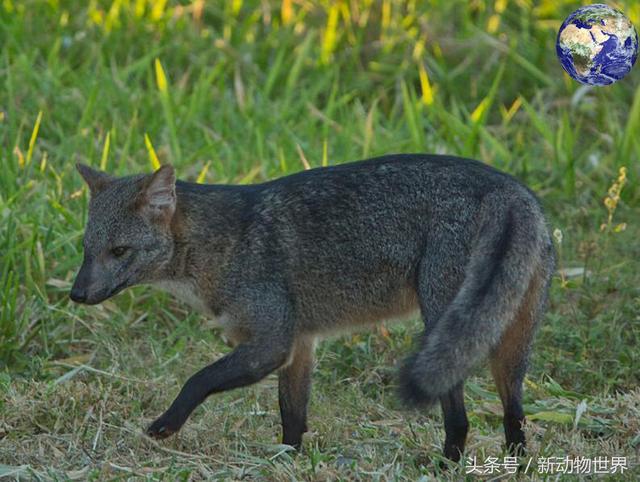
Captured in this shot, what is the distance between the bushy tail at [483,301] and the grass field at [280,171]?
0.43 meters

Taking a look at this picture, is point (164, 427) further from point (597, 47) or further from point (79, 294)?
point (597, 47)

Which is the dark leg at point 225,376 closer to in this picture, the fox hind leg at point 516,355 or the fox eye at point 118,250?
the fox eye at point 118,250

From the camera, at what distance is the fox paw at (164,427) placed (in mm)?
4699

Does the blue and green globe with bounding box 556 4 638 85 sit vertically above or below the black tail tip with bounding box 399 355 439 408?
above

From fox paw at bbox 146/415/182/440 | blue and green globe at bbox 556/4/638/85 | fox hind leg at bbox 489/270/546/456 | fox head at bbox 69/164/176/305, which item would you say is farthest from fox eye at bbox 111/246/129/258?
blue and green globe at bbox 556/4/638/85

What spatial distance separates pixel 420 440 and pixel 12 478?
60.7 inches

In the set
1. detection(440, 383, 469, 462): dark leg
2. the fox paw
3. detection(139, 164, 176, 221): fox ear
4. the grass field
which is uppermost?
detection(139, 164, 176, 221): fox ear

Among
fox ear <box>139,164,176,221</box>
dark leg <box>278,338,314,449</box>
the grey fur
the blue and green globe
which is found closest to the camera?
the grey fur

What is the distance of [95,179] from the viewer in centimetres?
525

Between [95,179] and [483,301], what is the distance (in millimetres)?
1777

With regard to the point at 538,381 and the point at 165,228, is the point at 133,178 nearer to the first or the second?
the point at 165,228

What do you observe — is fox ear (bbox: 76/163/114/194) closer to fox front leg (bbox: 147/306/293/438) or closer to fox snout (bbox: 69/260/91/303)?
fox snout (bbox: 69/260/91/303)

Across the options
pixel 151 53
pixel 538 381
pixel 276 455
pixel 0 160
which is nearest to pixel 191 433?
pixel 276 455

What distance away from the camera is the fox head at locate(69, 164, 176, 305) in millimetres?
4863
